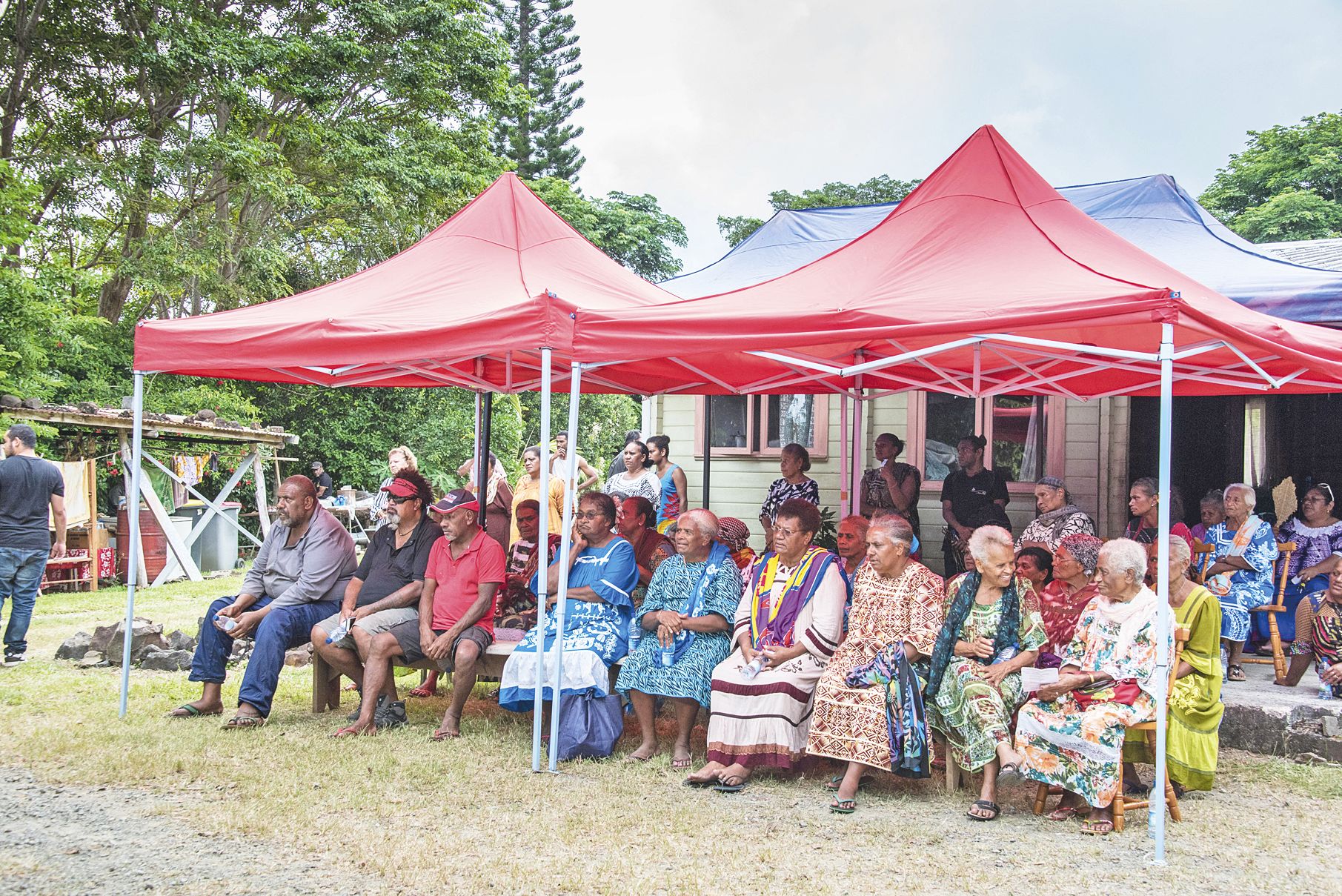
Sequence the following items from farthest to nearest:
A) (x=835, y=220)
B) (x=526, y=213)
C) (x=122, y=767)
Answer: (x=835, y=220), (x=526, y=213), (x=122, y=767)

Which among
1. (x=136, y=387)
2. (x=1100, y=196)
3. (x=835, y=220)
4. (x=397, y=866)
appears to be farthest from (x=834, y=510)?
(x=397, y=866)

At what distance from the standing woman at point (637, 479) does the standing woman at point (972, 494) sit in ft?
7.70

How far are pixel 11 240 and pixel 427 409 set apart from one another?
1080 centimetres

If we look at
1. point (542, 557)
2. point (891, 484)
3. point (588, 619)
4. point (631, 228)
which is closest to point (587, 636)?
point (588, 619)

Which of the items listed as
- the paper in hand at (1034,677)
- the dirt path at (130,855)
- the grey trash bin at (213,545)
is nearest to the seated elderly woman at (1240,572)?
the paper in hand at (1034,677)

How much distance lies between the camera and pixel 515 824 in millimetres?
4422

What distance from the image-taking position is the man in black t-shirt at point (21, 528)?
793 cm

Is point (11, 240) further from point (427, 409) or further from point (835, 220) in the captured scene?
point (427, 409)

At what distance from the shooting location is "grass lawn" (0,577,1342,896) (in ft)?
12.7

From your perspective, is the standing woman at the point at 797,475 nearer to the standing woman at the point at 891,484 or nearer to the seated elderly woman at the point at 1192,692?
the standing woman at the point at 891,484

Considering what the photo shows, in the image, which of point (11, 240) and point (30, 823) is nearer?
point (30, 823)

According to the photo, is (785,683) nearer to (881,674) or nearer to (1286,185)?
(881,674)

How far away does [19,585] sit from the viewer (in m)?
8.06

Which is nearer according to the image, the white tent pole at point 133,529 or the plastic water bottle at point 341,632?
the plastic water bottle at point 341,632
